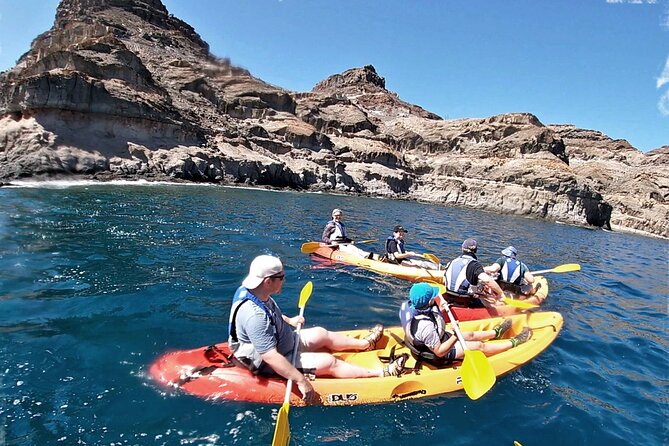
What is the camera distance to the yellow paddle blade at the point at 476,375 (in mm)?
4359

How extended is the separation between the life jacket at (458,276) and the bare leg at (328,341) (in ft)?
9.41

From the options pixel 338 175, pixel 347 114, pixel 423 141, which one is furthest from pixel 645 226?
pixel 347 114

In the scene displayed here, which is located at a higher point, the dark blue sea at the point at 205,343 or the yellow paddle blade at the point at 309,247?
the yellow paddle blade at the point at 309,247

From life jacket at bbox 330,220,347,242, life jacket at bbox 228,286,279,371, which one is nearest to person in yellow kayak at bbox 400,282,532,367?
life jacket at bbox 228,286,279,371

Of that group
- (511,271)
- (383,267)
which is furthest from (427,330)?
(383,267)

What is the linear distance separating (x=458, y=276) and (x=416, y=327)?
2815 mm

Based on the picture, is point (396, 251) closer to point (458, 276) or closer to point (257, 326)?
point (458, 276)

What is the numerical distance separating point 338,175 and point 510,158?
81.0ft

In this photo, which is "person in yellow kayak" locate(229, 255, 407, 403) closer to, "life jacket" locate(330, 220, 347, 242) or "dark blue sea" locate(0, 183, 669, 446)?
"dark blue sea" locate(0, 183, 669, 446)

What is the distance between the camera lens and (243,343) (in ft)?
14.0

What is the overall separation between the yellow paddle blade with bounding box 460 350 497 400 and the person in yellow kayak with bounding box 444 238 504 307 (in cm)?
245

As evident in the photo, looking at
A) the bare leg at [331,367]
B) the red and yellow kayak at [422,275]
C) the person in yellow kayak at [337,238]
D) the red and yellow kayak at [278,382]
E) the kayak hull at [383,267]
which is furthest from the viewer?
the person in yellow kayak at [337,238]

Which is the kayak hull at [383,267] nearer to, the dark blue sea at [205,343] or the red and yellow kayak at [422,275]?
the red and yellow kayak at [422,275]

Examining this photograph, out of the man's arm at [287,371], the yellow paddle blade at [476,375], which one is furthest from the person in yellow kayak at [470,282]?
the man's arm at [287,371]
